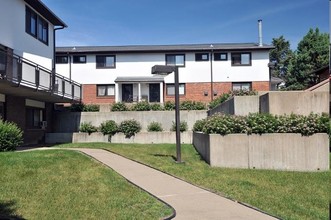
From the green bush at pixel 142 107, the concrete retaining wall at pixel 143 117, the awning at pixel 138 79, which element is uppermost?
the awning at pixel 138 79

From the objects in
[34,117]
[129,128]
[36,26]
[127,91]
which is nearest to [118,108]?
[129,128]

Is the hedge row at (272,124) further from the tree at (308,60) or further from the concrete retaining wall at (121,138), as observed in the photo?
the tree at (308,60)

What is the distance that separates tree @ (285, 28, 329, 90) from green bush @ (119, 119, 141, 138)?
26.6 m

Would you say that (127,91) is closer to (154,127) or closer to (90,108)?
(90,108)

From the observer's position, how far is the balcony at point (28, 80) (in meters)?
15.8

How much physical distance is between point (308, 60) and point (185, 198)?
41.5 m

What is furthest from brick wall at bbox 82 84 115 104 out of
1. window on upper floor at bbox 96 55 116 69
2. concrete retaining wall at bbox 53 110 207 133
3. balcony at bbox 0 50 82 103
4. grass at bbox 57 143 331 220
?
grass at bbox 57 143 331 220

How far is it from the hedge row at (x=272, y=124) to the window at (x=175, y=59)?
21.7 metres

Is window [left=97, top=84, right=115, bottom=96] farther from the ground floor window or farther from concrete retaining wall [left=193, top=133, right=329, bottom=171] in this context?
concrete retaining wall [left=193, top=133, right=329, bottom=171]

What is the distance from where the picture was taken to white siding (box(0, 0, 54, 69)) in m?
19.2

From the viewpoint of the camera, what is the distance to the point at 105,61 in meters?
34.7

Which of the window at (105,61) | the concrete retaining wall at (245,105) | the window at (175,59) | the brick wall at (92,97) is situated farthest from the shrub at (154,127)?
the window at (105,61)

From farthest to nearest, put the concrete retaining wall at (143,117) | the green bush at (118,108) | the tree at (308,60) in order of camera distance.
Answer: the tree at (308,60) < the green bush at (118,108) < the concrete retaining wall at (143,117)

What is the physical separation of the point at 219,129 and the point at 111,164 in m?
3.60
